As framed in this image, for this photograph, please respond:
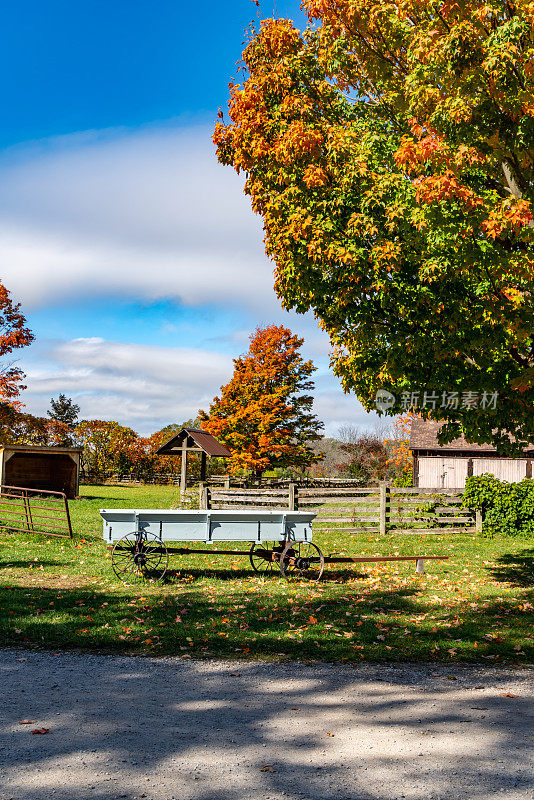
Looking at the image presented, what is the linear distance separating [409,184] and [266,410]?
30438 mm

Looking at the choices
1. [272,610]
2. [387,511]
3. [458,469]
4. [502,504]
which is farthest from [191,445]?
[272,610]

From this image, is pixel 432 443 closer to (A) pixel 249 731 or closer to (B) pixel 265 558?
(B) pixel 265 558

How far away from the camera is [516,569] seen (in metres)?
14.0

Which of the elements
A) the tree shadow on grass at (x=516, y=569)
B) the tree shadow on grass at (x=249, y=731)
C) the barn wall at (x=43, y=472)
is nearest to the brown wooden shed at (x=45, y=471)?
the barn wall at (x=43, y=472)

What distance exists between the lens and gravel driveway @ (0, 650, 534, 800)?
418 centimetres

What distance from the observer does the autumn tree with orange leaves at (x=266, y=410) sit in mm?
38438

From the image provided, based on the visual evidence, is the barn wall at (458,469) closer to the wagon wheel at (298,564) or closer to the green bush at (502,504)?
the green bush at (502,504)

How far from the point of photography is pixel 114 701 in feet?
18.9

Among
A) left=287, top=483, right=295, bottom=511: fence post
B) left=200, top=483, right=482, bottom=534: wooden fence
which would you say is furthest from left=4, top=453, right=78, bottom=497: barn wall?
left=287, top=483, right=295, bottom=511: fence post

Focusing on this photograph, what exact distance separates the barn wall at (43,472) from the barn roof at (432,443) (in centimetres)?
→ 1855

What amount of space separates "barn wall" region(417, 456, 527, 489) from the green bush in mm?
12314

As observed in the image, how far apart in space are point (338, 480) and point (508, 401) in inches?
1418

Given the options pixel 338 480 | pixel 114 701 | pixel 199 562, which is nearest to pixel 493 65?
pixel 114 701

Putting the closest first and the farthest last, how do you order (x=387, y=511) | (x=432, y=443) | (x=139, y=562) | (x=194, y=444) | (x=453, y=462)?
(x=139, y=562)
(x=387, y=511)
(x=453, y=462)
(x=432, y=443)
(x=194, y=444)
